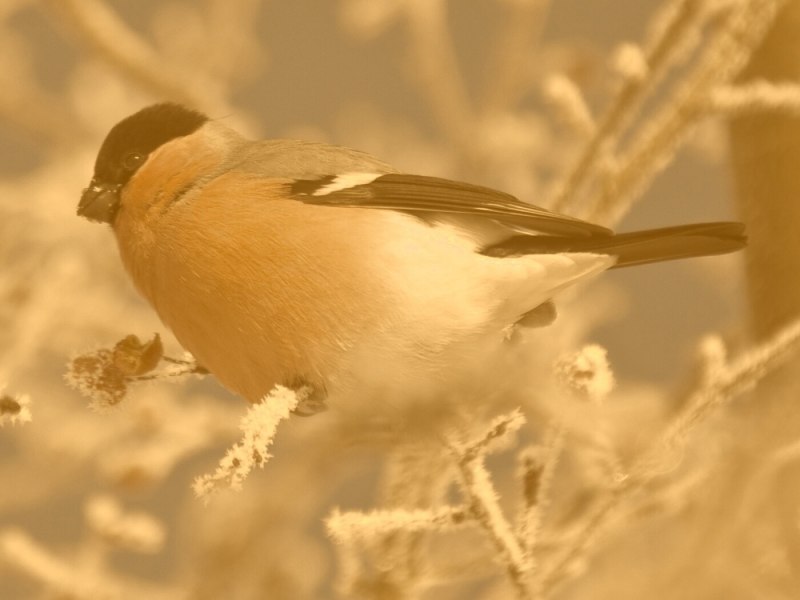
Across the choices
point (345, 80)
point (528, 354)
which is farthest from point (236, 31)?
point (528, 354)

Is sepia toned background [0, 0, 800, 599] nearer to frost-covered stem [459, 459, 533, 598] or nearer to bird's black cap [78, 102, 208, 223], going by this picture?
frost-covered stem [459, 459, 533, 598]

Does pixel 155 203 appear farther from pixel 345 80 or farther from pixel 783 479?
pixel 345 80

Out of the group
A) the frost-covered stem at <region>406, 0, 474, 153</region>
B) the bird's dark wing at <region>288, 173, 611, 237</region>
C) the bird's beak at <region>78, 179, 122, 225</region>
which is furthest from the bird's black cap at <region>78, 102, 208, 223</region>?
the frost-covered stem at <region>406, 0, 474, 153</region>

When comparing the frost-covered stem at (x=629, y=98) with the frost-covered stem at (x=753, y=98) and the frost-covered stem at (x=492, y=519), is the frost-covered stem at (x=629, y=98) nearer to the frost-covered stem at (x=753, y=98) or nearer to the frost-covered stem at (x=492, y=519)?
the frost-covered stem at (x=753, y=98)

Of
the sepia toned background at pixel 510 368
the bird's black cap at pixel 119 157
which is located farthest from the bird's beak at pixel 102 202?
the sepia toned background at pixel 510 368

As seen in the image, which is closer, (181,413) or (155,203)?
(155,203)

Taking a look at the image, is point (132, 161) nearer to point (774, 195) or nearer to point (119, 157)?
point (119, 157)
